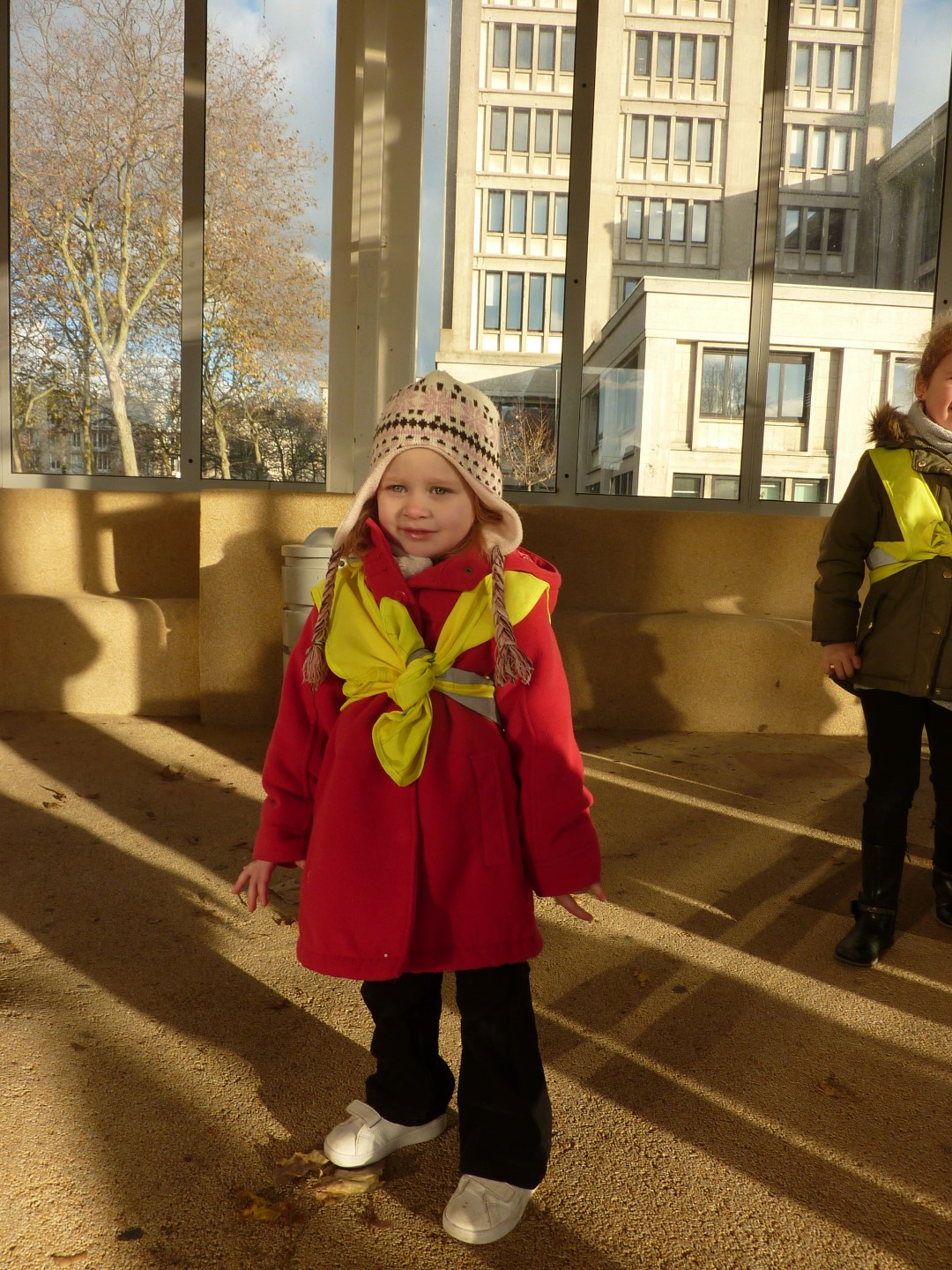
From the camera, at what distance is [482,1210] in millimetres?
1616

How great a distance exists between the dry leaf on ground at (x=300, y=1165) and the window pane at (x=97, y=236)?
6.24m

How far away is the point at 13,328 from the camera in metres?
7.29

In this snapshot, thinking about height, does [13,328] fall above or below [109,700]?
above

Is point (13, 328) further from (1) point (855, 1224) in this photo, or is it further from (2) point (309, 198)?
(1) point (855, 1224)

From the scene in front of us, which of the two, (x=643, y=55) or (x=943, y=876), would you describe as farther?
(x=643, y=55)

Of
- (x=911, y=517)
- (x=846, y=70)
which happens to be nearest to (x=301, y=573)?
(x=911, y=517)

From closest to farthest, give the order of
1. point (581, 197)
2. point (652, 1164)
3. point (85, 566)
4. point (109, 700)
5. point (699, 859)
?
1. point (652, 1164)
2. point (699, 859)
3. point (109, 700)
4. point (85, 566)
5. point (581, 197)

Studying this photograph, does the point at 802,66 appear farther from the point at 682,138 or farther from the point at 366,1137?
the point at 366,1137

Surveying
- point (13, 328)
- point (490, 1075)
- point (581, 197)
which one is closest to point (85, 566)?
point (13, 328)

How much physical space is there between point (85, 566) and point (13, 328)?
214 centimetres

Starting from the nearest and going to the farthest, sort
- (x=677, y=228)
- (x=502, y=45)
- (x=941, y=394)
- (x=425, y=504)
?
1. (x=425, y=504)
2. (x=941, y=394)
3. (x=502, y=45)
4. (x=677, y=228)

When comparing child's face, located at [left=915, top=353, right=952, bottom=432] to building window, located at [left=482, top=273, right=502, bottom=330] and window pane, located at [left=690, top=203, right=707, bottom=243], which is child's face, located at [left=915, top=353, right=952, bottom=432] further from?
window pane, located at [left=690, top=203, right=707, bottom=243]

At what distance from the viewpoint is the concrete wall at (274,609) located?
5516mm

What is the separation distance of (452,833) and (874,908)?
1.73 m
